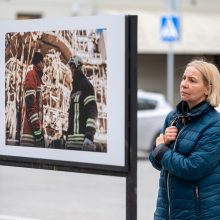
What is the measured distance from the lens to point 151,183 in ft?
42.8

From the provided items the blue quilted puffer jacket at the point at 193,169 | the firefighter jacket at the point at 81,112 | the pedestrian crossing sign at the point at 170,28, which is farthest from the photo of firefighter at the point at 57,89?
the pedestrian crossing sign at the point at 170,28

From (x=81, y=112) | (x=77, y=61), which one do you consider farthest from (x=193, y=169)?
(x=77, y=61)

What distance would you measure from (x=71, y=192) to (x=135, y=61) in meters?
7.08

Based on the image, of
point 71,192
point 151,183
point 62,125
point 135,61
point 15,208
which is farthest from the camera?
point 151,183

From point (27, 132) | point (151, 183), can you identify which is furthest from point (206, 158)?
point (151, 183)

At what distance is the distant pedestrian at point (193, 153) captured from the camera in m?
4.07

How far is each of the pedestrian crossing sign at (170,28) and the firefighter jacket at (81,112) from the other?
14794mm

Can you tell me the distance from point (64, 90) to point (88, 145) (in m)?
0.43

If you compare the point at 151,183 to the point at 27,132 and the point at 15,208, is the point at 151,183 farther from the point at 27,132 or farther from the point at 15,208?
the point at 27,132

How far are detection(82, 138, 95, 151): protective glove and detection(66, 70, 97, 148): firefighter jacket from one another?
0.07 feet

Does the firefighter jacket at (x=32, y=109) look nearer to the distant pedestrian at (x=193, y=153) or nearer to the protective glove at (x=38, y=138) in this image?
the protective glove at (x=38, y=138)

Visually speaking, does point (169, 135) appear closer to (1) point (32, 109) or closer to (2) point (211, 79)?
(2) point (211, 79)

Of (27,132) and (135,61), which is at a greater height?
(135,61)

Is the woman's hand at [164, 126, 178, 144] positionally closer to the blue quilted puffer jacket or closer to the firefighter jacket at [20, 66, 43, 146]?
the blue quilted puffer jacket
